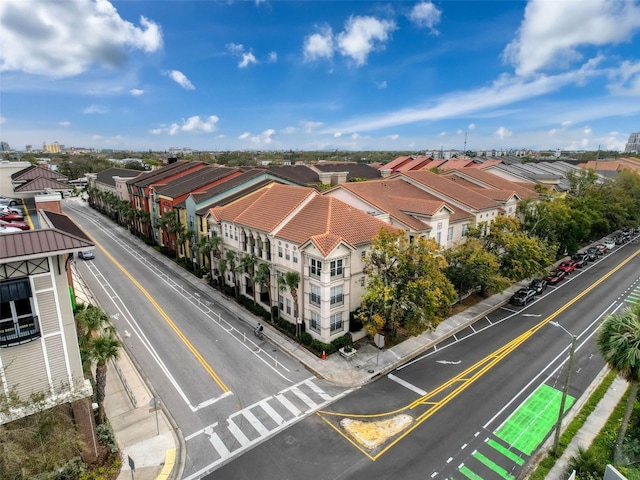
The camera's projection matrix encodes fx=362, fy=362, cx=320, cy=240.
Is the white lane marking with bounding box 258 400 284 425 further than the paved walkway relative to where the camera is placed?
Yes

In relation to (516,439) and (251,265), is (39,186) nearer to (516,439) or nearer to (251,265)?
(251,265)

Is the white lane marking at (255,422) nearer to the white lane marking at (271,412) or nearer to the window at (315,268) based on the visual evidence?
the white lane marking at (271,412)

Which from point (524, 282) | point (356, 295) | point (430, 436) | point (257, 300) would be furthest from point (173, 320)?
point (524, 282)

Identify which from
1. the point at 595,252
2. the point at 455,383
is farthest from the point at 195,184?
the point at 595,252

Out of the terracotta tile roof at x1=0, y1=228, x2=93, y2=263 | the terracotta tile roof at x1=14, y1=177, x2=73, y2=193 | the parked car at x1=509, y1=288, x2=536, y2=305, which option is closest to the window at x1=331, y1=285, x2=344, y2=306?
the terracotta tile roof at x1=0, y1=228, x2=93, y2=263

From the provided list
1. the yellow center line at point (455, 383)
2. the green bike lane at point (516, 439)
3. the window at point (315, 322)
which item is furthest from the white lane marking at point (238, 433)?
the green bike lane at point (516, 439)

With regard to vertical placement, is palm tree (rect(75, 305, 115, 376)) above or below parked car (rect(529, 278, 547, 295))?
above

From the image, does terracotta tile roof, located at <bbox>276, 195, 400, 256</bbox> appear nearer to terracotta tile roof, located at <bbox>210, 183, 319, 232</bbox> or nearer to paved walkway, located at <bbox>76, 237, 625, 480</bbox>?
terracotta tile roof, located at <bbox>210, 183, 319, 232</bbox>
